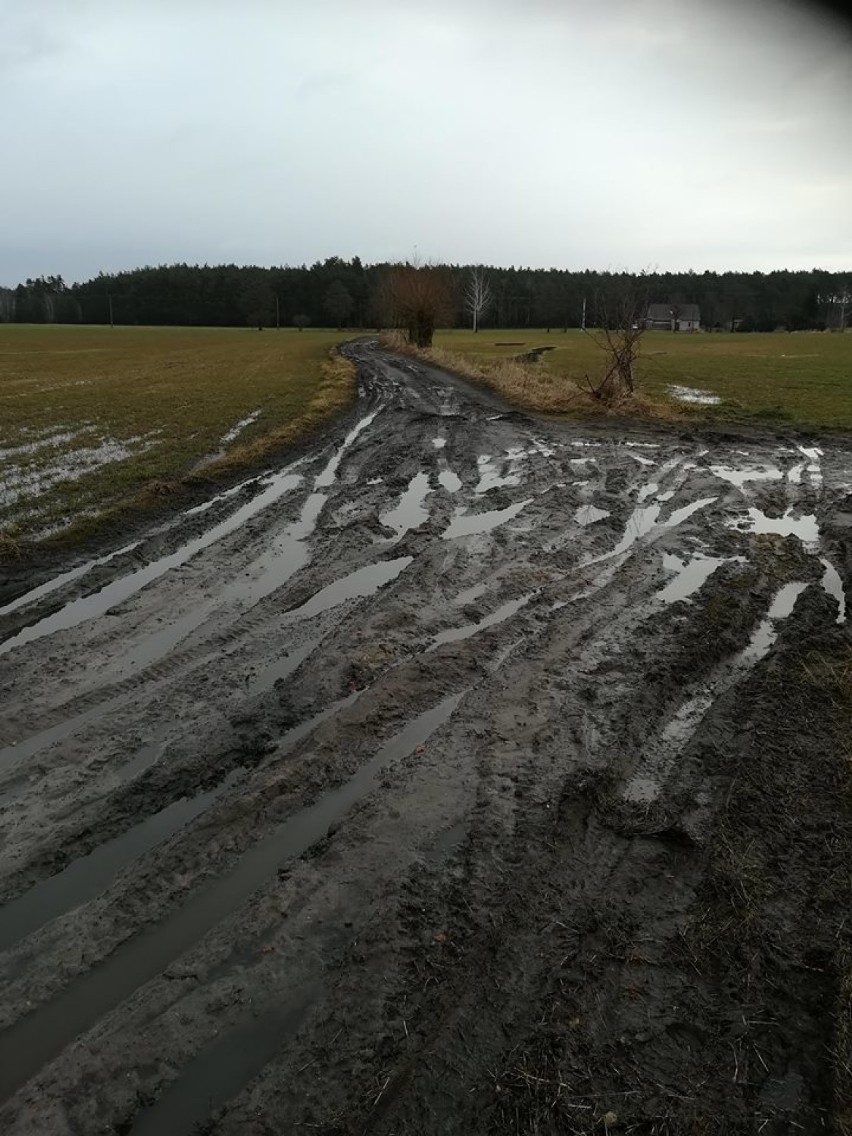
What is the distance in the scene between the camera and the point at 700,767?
473 centimetres

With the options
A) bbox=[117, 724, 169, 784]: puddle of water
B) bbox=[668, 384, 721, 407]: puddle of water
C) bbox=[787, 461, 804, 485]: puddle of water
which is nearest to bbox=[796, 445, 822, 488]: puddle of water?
bbox=[787, 461, 804, 485]: puddle of water

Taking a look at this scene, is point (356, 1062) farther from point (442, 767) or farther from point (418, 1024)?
point (442, 767)

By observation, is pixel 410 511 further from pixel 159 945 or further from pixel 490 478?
pixel 159 945

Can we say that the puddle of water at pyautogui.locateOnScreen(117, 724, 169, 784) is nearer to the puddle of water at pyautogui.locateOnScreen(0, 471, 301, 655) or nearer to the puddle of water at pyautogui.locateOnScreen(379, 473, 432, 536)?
the puddle of water at pyautogui.locateOnScreen(0, 471, 301, 655)

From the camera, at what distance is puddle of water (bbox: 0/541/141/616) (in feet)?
24.4

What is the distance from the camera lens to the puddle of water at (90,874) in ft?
11.8

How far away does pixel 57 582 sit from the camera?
805cm

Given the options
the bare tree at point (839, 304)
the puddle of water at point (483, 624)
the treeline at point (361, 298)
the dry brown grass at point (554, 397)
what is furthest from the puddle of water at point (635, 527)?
the bare tree at point (839, 304)

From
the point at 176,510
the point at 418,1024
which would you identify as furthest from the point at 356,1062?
the point at 176,510

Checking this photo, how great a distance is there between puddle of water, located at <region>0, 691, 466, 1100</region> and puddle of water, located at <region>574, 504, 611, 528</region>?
627cm

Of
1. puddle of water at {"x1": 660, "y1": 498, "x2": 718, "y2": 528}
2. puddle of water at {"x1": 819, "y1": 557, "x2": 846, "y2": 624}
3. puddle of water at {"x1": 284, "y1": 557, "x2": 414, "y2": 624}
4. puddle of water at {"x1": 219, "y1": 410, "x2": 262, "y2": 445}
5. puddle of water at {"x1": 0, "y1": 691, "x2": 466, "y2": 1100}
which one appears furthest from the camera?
puddle of water at {"x1": 219, "y1": 410, "x2": 262, "y2": 445}

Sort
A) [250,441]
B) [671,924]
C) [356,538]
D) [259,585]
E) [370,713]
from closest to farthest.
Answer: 1. [671,924]
2. [370,713]
3. [259,585]
4. [356,538]
5. [250,441]

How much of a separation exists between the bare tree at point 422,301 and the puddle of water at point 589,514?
38.5 meters

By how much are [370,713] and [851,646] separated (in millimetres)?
4364
